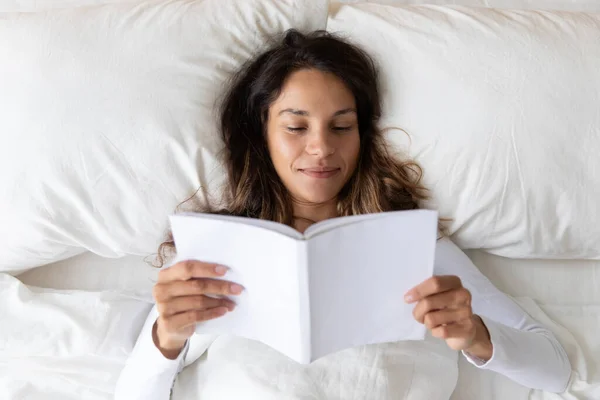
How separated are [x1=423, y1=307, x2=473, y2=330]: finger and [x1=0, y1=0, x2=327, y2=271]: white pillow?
0.53 meters

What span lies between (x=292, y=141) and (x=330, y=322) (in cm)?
39

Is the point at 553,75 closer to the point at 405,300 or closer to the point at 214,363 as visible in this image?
the point at 405,300

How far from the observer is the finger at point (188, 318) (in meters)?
0.91


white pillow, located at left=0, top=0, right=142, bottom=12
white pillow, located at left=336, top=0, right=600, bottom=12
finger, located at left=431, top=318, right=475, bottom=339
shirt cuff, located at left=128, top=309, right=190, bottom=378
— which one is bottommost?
shirt cuff, located at left=128, top=309, right=190, bottom=378

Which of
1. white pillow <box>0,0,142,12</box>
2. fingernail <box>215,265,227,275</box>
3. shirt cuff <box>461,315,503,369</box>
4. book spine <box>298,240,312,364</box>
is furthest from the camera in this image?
white pillow <box>0,0,142,12</box>

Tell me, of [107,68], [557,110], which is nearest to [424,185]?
[557,110]

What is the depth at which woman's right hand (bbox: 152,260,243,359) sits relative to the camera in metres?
0.89

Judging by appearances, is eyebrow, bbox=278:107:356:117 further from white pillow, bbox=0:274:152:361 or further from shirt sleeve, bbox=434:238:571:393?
white pillow, bbox=0:274:152:361

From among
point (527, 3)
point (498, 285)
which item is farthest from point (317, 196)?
point (527, 3)

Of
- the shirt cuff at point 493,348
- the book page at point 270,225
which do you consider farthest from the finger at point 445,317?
the book page at point 270,225

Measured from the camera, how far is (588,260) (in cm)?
133

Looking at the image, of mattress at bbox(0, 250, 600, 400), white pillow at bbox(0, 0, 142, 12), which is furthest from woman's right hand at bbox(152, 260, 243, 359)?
white pillow at bbox(0, 0, 142, 12)

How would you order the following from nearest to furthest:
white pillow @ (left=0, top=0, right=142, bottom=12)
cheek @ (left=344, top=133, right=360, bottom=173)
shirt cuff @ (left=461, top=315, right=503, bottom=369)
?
shirt cuff @ (left=461, top=315, right=503, bottom=369) → cheek @ (left=344, top=133, right=360, bottom=173) → white pillow @ (left=0, top=0, right=142, bottom=12)

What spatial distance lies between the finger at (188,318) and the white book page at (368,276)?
16 cm
